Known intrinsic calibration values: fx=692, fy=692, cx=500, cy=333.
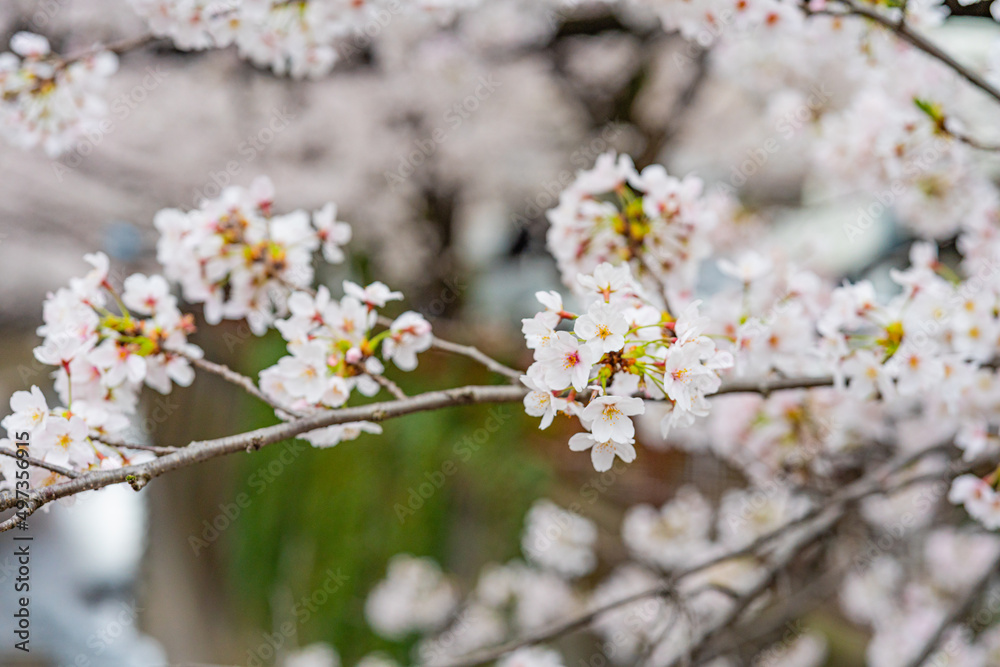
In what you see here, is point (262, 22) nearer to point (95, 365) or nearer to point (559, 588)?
point (95, 365)

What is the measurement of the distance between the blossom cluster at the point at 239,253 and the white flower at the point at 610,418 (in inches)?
24.2

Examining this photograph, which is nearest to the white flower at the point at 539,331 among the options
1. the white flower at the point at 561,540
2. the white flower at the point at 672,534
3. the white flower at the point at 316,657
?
the white flower at the point at 672,534

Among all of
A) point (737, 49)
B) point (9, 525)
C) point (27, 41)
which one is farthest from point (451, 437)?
point (9, 525)

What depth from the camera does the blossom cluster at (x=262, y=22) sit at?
4.16 ft

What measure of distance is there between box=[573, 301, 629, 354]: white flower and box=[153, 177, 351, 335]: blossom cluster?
0.59m

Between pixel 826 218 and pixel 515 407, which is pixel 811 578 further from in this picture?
pixel 826 218

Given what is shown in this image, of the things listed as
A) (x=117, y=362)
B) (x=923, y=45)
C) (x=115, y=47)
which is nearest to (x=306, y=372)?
(x=117, y=362)

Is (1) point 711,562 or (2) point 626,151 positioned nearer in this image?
(1) point 711,562

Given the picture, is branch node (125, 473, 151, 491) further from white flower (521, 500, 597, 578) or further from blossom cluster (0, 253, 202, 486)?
white flower (521, 500, 597, 578)

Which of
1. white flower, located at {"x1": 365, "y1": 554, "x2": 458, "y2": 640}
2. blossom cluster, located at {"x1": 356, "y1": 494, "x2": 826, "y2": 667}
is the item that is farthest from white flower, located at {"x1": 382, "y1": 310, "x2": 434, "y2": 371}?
white flower, located at {"x1": 365, "y1": 554, "x2": 458, "y2": 640}

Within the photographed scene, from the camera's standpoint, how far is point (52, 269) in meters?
6.21

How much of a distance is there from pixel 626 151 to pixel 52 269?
5130 mm

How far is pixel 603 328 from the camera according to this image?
26.3 inches

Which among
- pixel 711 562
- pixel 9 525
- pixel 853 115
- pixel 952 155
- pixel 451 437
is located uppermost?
pixel 853 115
